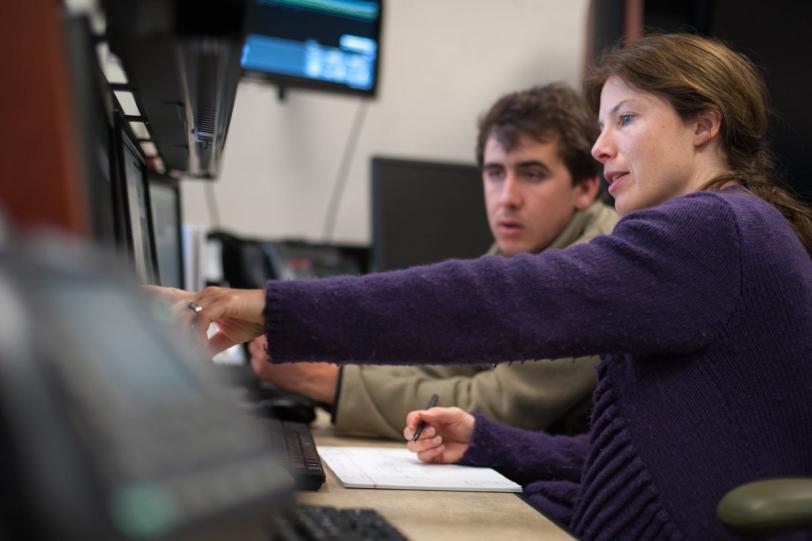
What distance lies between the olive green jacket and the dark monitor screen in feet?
1.37

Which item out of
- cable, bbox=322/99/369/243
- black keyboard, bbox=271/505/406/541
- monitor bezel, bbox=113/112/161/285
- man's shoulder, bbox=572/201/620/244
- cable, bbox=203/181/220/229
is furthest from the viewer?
cable, bbox=322/99/369/243

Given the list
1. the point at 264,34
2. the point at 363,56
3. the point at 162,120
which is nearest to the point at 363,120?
the point at 363,56

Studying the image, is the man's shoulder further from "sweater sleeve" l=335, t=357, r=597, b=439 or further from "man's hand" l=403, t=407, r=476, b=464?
"man's hand" l=403, t=407, r=476, b=464

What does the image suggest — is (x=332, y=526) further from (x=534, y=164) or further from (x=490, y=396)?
(x=534, y=164)

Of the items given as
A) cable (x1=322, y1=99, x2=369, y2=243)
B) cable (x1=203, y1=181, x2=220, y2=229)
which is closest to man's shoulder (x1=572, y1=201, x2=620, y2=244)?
cable (x1=322, y1=99, x2=369, y2=243)

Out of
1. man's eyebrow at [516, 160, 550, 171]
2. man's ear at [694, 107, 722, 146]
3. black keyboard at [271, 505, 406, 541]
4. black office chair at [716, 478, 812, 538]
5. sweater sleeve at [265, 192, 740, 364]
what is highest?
man's ear at [694, 107, 722, 146]

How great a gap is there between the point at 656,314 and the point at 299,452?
0.48 meters

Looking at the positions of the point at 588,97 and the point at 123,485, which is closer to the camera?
the point at 123,485

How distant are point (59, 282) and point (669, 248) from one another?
2.20 feet

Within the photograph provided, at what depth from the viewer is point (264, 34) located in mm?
2369

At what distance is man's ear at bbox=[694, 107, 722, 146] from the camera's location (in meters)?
1.12

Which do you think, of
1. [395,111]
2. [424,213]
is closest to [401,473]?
[424,213]

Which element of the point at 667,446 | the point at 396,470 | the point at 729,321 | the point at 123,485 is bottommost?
Result: the point at 396,470

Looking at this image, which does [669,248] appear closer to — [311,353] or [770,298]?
[770,298]
